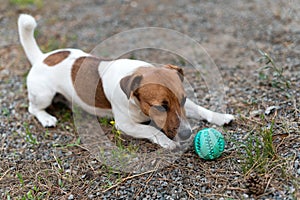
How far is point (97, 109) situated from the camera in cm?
500

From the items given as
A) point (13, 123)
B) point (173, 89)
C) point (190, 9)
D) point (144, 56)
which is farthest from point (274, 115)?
point (190, 9)

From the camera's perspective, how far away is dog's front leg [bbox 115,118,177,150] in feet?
14.3

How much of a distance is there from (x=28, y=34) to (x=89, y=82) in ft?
4.01

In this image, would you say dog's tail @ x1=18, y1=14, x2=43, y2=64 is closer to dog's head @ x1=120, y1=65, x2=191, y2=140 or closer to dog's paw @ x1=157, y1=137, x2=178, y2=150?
dog's head @ x1=120, y1=65, x2=191, y2=140

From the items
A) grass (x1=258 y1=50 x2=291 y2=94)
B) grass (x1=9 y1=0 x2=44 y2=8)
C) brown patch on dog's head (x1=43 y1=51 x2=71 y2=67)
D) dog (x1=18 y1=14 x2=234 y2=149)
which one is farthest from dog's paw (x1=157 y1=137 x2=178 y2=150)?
grass (x1=9 y1=0 x2=44 y2=8)

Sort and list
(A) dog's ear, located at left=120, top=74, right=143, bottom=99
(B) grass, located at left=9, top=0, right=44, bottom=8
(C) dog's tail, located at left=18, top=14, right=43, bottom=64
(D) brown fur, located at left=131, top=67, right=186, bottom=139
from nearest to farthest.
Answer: (D) brown fur, located at left=131, top=67, right=186, bottom=139 → (A) dog's ear, located at left=120, top=74, right=143, bottom=99 → (C) dog's tail, located at left=18, top=14, right=43, bottom=64 → (B) grass, located at left=9, top=0, right=44, bottom=8

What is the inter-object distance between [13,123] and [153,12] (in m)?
3.93

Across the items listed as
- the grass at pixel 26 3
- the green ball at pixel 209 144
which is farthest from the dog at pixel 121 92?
the grass at pixel 26 3

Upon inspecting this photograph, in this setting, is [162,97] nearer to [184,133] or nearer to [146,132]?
[184,133]

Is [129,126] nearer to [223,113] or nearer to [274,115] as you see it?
[223,113]

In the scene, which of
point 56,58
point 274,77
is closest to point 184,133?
point 274,77

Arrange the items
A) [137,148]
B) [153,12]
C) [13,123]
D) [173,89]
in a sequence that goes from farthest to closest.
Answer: [153,12] → [13,123] → [137,148] → [173,89]

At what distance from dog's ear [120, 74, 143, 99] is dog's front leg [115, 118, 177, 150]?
437 millimetres

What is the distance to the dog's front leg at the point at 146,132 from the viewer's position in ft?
14.3
